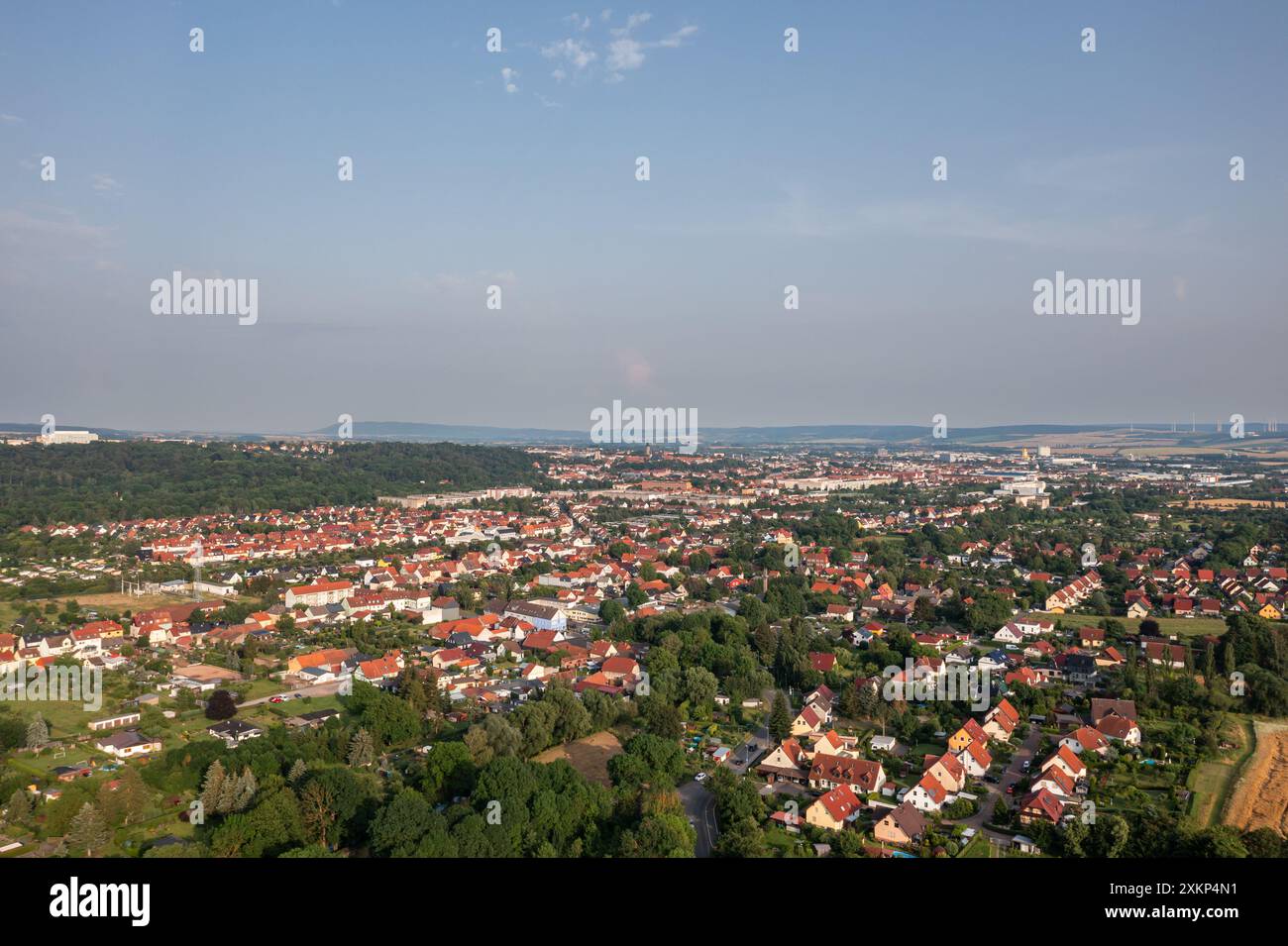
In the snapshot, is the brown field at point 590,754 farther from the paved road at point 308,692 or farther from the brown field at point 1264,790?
the brown field at point 1264,790

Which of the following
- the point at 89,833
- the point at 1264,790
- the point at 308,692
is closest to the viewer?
the point at 89,833

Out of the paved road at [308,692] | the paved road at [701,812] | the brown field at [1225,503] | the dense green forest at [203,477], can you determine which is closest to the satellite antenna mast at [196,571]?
the dense green forest at [203,477]

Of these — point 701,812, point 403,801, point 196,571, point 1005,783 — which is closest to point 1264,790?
point 1005,783

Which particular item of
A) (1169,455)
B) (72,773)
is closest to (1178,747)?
(72,773)

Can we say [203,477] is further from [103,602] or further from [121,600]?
[103,602]

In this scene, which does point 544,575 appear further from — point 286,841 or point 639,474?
point 639,474

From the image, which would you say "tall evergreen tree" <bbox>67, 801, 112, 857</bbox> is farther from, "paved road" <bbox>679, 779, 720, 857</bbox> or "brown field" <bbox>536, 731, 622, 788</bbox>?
"paved road" <bbox>679, 779, 720, 857</bbox>
